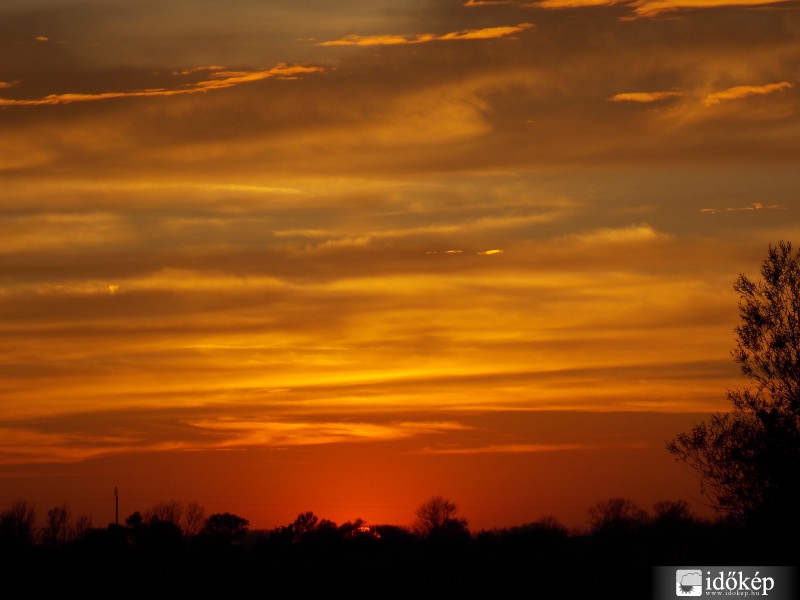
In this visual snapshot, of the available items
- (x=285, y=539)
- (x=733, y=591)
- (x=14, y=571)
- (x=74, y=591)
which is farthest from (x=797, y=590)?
(x=285, y=539)

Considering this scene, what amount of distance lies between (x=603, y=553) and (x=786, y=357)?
127ft

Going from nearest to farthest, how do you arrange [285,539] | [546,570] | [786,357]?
[786,357], [546,570], [285,539]

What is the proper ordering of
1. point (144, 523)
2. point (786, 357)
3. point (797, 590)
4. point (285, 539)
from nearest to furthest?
point (797, 590)
point (786, 357)
point (285, 539)
point (144, 523)

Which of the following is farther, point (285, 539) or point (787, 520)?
point (285, 539)

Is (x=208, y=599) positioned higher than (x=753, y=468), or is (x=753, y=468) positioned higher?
(x=753, y=468)

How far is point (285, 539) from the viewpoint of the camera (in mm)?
101188

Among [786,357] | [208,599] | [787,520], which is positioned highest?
[786,357]

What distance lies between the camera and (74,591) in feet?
161

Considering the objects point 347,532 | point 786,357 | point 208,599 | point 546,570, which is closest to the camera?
point 786,357

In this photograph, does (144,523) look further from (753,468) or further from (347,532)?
(753,468)

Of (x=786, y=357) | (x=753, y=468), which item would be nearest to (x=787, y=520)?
(x=753, y=468)

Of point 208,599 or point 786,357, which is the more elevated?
point 786,357

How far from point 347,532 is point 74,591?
6887 centimetres

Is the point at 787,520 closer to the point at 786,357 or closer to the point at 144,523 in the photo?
the point at 786,357
